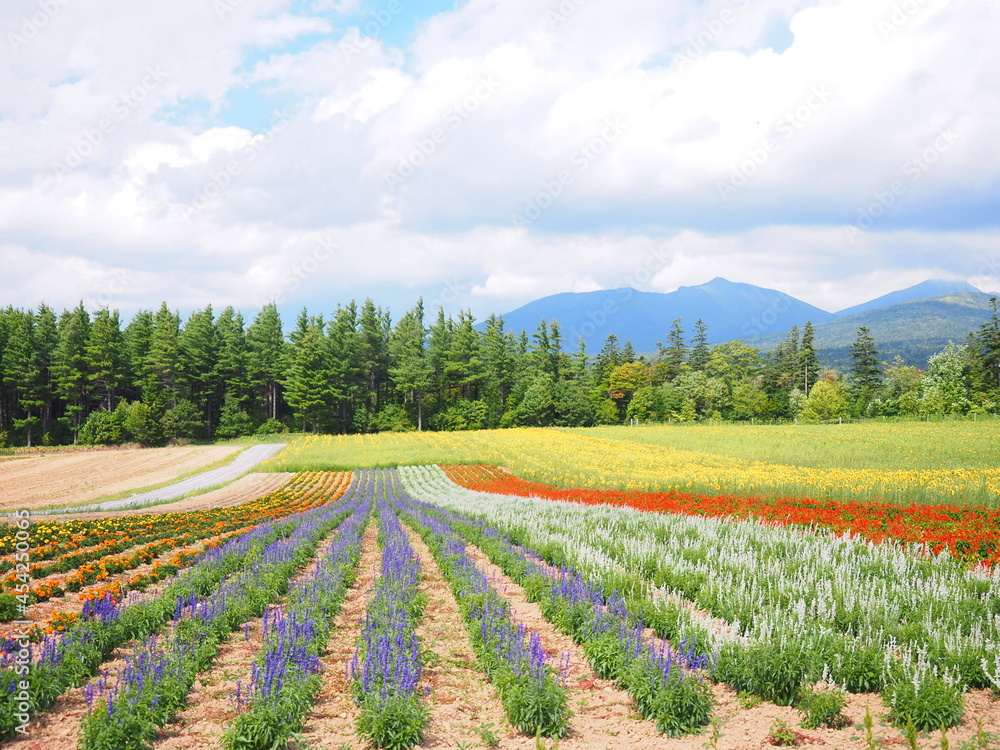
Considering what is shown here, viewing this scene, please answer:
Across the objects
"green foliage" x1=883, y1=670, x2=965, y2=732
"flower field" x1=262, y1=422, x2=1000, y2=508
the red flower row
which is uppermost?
"green foliage" x1=883, y1=670, x2=965, y2=732

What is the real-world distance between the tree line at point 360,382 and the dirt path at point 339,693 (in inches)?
2576

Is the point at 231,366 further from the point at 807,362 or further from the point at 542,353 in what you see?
the point at 807,362

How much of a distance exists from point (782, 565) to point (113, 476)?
46300 mm

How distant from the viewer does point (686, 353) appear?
11594 cm

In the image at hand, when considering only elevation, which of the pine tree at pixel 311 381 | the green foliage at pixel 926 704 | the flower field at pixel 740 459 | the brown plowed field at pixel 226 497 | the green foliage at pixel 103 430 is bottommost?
the brown plowed field at pixel 226 497

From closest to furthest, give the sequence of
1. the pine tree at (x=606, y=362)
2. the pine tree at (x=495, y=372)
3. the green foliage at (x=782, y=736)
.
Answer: the green foliage at (x=782, y=736)
the pine tree at (x=495, y=372)
the pine tree at (x=606, y=362)

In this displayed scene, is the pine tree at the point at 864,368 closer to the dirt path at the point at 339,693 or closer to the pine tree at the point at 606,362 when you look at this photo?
the pine tree at the point at 606,362

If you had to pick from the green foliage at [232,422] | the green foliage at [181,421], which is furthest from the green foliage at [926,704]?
the green foliage at [232,422]

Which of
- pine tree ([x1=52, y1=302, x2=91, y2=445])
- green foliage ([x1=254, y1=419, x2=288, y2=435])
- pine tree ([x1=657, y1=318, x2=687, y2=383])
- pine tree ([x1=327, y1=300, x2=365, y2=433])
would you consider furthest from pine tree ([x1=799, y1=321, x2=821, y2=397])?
pine tree ([x1=52, y1=302, x2=91, y2=445])

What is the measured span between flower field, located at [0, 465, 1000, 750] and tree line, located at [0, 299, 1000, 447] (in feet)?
214

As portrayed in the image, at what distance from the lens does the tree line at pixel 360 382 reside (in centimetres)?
6650

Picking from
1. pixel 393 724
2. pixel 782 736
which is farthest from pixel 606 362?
pixel 393 724

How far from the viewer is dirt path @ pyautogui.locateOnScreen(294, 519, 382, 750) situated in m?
5.32

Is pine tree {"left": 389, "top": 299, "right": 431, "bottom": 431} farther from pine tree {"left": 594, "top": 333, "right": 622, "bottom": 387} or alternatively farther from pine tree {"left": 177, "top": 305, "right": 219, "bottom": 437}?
pine tree {"left": 594, "top": 333, "right": 622, "bottom": 387}
